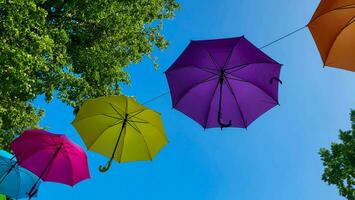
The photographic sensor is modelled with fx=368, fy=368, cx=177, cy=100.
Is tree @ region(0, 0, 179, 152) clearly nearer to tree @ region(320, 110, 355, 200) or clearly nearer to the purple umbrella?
the purple umbrella

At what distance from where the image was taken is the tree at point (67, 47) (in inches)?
409

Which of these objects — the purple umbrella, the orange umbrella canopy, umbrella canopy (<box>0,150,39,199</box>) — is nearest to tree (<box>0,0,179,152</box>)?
umbrella canopy (<box>0,150,39,199</box>)

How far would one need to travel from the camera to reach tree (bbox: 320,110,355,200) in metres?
14.8

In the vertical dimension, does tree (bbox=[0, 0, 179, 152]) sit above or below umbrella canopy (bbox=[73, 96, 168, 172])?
above

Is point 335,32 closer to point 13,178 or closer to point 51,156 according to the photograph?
point 51,156

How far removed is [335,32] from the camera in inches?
230

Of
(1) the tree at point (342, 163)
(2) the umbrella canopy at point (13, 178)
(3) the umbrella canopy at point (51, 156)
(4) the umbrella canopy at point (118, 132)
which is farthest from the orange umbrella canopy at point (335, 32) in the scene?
(1) the tree at point (342, 163)

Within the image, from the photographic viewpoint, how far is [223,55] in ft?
22.7

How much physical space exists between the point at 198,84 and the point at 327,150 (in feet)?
36.8

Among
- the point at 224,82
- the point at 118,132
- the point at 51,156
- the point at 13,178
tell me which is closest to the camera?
the point at 224,82

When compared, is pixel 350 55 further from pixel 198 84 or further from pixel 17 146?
pixel 17 146

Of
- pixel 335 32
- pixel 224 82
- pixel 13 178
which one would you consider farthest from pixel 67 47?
pixel 335 32

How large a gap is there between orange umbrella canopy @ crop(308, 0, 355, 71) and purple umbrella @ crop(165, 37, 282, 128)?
113 cm

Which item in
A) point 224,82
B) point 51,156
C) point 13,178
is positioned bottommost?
point 13,178
